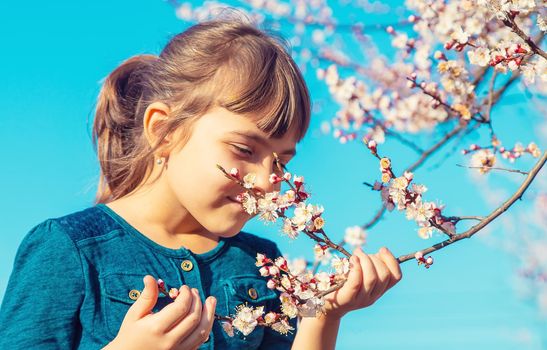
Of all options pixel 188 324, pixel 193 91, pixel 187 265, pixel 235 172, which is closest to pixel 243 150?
pixel 235 172

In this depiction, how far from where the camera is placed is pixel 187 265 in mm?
2547

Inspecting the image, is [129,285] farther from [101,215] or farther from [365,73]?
[365,73]

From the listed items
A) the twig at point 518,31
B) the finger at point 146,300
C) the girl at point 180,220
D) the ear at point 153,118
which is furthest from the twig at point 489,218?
the ear at point 153,118

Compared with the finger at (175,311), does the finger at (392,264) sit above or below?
above

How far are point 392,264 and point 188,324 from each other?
687mm

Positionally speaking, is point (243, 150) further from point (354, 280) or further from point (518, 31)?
point (518, 31)

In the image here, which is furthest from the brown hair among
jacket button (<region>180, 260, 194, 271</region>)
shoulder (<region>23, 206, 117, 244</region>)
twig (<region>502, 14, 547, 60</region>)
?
twig (<region>502, 14, 547, 60</region>)

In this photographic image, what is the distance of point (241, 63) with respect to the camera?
268 cm

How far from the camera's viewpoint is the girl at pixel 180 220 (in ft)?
7.40

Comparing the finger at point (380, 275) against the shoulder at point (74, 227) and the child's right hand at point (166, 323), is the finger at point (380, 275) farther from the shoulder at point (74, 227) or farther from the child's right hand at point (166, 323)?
the shoulder at point (74, 227)

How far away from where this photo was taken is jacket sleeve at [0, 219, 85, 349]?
2.23 metres

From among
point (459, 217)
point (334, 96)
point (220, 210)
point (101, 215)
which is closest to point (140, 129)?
point (101, 215)

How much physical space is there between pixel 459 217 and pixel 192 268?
103 centimetres

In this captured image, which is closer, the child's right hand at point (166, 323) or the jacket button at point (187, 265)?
the child's right hand at point (166, 323)
